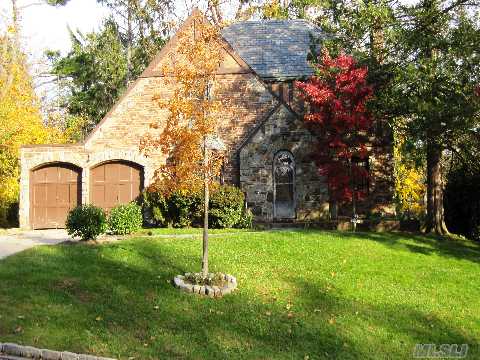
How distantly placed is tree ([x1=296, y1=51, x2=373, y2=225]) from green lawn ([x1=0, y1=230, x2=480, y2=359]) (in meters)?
4.21

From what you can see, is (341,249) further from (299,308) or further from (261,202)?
(261,202)

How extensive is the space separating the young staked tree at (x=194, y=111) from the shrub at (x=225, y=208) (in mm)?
7165

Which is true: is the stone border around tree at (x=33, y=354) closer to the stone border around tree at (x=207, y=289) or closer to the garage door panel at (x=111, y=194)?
the stone border around tree at (x=207, y=289)

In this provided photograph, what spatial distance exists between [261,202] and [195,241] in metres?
5.85

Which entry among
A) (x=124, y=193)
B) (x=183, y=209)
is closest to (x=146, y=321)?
(x=183, y=209)

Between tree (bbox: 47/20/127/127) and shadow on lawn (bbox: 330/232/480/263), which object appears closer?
shadow on lawn (bbox: 330/232/480/263)

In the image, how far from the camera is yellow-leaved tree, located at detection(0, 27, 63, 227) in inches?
854

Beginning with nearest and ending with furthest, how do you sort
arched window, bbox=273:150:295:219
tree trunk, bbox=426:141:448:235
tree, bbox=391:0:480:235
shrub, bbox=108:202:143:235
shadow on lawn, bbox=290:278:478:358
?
shadow on lawn, bbox=290:278:478:358 < tree, bbox=391:0:480:235 < shrub, bbox=108:202:143:235 < tree trunk, bbox=426:141:448:235 < arched window, bbox=273:150:295:219

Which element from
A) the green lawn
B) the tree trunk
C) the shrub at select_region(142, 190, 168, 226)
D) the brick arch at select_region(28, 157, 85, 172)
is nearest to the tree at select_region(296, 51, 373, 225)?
the tree trunk

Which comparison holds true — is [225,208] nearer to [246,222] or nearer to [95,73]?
[246,222]

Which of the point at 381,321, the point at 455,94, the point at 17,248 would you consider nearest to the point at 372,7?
the point at 455,94

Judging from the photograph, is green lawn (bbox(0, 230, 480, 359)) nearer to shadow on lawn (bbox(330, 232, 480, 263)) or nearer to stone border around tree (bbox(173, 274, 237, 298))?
stone border around tree (bbox(173, 274, 237, 298))

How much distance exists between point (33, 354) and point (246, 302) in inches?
147

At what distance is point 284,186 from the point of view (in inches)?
735
